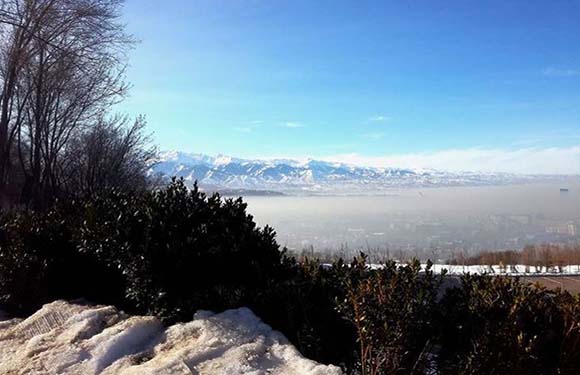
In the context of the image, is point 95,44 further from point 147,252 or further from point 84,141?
point 84,141

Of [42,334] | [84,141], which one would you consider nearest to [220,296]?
[42,334]

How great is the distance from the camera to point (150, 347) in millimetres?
3777

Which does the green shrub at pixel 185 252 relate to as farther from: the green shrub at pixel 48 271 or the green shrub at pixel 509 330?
the green shrub at pixel 509 330

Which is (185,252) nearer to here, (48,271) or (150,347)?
(150,347)

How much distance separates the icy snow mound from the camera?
324cm

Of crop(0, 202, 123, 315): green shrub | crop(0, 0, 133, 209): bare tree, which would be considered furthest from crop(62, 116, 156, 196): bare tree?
crop(0, 202, 123, 315): green shrub

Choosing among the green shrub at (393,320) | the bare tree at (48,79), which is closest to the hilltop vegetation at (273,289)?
the green shrub at (393,320)

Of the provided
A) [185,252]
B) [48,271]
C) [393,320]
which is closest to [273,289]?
[185,252]

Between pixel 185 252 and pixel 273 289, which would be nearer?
pixel 273 289

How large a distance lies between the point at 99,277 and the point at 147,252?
1265mm

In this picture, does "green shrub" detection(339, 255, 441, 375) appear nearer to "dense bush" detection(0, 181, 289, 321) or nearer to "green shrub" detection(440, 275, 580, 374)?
"green shrub" detection(440, 275, 580, 374)

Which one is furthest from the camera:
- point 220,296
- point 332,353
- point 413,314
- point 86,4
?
point 86,4

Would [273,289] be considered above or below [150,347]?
above

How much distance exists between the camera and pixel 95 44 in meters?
15.6
